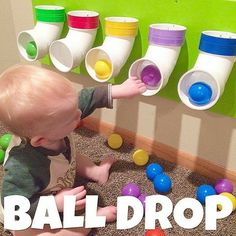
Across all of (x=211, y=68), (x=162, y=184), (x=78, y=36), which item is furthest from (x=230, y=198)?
(x=78, y=36)

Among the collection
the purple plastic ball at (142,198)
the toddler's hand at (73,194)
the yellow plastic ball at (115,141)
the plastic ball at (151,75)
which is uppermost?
the plastic ball at (151,75)

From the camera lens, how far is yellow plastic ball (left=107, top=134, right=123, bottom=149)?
95 centimetres

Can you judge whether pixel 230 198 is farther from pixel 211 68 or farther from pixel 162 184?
pixel 211 68

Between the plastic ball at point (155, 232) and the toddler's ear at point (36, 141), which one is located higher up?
the toddler's ear at point (36, 141)

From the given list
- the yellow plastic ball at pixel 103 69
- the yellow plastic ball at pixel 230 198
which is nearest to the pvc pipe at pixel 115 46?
the yellow plastic ball at pixel 103 69

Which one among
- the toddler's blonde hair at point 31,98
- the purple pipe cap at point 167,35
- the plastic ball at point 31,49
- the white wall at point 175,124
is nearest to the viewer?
the toddler's blonde hair at point 31,98

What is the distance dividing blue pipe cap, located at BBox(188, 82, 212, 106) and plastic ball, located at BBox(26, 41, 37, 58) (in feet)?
1.45

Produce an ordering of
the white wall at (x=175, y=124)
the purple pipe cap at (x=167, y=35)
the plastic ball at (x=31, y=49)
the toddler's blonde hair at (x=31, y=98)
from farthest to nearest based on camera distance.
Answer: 1. the plastic ball at (x=31, y=49)
2. the white wall at (x=175, y=124)
3. the purple pipe cap at (x=167, y=35)
4. the toddler's blonde hair at (x=31, y=98)

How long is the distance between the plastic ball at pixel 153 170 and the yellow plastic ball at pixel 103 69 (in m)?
0.24

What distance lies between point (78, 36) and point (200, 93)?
343mm

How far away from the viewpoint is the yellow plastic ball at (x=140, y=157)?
888 millimetres

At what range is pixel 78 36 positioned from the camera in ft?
2.81

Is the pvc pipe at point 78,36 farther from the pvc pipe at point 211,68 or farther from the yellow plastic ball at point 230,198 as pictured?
the yellow plastic ball at point 230,198

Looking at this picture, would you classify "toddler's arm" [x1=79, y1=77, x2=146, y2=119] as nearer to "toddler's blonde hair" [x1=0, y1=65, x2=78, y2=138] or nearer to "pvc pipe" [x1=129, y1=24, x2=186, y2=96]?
"pvc pipe" [x1=129, y1=24, x2=186, y2=96]
